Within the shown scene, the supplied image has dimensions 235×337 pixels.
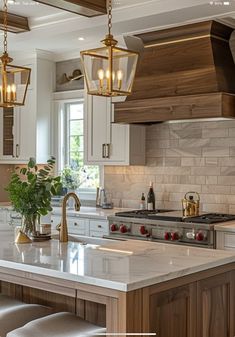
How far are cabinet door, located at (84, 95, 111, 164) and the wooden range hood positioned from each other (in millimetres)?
476

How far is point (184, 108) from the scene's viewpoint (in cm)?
461

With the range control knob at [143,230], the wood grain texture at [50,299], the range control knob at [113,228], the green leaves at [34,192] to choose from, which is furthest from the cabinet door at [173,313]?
the range control knob at [113,228]

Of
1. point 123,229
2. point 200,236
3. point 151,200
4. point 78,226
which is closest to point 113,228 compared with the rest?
point 123,229

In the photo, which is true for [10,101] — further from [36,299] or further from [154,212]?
[154,212]

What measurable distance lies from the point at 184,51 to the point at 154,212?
1.64 meters

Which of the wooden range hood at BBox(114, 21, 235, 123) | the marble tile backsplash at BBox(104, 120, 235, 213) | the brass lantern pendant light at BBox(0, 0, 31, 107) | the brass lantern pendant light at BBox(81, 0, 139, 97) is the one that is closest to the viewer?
the brass lantern pendant light at BBox(81, 0, 139, 97)

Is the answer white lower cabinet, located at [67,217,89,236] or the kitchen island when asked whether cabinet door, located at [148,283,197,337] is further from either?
white lower cabinet, located at [67,217,89,236]

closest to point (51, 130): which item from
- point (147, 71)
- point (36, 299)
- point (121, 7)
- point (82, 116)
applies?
point (82, 116)

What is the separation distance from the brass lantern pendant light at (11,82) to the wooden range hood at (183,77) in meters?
1.53

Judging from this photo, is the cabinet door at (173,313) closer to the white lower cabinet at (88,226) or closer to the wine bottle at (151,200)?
the white lower cabinet at (88,226)

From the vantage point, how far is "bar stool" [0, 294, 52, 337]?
271 cm

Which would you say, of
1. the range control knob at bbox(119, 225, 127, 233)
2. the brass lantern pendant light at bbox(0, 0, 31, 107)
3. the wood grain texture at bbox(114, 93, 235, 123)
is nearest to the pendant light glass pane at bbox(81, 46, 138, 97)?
the brass lantern pendant light at bbox(0, 0, 31, 107)

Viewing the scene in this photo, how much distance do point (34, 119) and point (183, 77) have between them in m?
2.25

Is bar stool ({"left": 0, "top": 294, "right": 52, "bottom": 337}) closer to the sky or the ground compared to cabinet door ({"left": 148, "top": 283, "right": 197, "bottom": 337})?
closer to the ground
